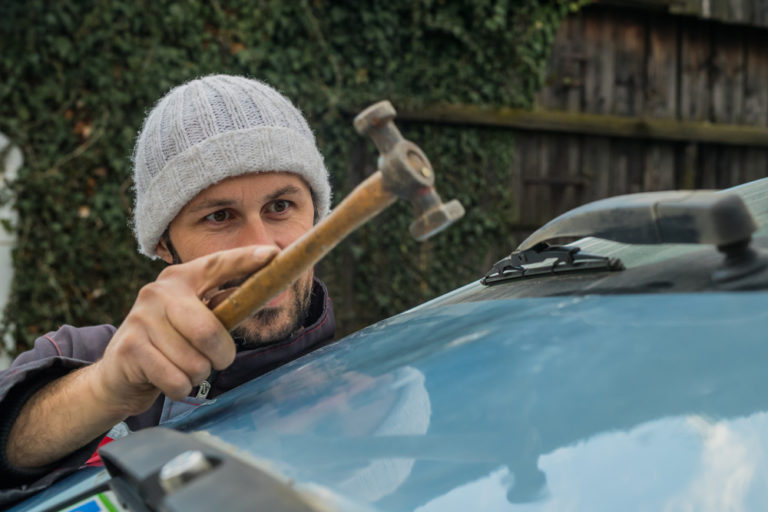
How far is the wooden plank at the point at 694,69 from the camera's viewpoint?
21.5 feet

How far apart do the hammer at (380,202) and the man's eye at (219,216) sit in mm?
818

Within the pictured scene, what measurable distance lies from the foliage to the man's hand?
3360 millimetres

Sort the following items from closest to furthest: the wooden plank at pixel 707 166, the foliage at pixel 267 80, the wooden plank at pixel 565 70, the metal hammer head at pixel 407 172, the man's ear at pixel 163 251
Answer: the metal hammer head at pixel 407 172, the man's ear at pixel 163 251, the foliage at pixel 267 80, the wooden plank at pixel 565 70, the wooden plank at pixel 707 166

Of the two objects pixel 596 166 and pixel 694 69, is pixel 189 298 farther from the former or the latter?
pixel 694 69

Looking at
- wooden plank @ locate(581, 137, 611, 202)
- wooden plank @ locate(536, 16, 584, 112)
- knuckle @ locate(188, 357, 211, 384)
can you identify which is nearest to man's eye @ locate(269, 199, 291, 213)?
knuckle @ locate(188, 357, 211, 384)

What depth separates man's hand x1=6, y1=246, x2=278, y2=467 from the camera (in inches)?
36.1

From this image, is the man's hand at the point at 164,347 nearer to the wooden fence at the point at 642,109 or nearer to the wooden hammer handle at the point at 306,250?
the wooden hammer handle at the point at 306,250

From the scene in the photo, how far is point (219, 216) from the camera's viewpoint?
5.42 feet

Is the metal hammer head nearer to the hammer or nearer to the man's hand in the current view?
the hammer

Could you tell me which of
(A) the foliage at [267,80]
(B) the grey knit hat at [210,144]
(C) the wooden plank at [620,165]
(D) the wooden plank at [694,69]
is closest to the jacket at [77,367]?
(B) the grey knit hat at [210,144]

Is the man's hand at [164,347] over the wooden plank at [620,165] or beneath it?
beneath

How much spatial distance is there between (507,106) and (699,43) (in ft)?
8.04

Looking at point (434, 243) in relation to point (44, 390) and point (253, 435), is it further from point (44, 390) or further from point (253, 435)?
point (253, 435)

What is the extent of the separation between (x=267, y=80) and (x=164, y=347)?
12.7 feet
